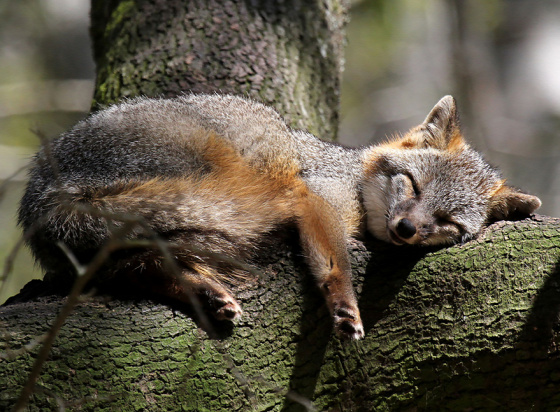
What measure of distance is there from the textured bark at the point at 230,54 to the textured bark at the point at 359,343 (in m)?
2.45

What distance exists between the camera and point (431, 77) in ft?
57.1

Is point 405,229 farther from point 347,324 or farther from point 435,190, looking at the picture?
point 347,324

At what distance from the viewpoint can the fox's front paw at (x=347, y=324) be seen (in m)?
3.37

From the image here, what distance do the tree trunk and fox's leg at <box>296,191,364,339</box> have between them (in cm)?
9

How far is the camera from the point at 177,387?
3047 mm

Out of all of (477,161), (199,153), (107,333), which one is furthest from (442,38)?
(107,333)

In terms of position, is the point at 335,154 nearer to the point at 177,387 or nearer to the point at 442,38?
the point at 177,387

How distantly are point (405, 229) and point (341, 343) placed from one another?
106 cm

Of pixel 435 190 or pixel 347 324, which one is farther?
pixel 435 190

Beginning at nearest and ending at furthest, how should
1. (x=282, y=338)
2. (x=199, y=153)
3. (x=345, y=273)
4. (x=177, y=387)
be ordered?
(x=177, y=387), (x=282, y=338), (x=345, y=273), (x=199, y=153)

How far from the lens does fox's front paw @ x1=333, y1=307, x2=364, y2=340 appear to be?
337 cm

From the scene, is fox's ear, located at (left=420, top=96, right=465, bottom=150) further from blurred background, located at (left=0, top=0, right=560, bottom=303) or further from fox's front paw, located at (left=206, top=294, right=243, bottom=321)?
blurred background, located at (left=0, top=0, right=560, bottom=303)

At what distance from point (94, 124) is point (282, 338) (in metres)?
2.07

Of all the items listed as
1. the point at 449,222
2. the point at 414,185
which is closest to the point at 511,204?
the point at 449,222
